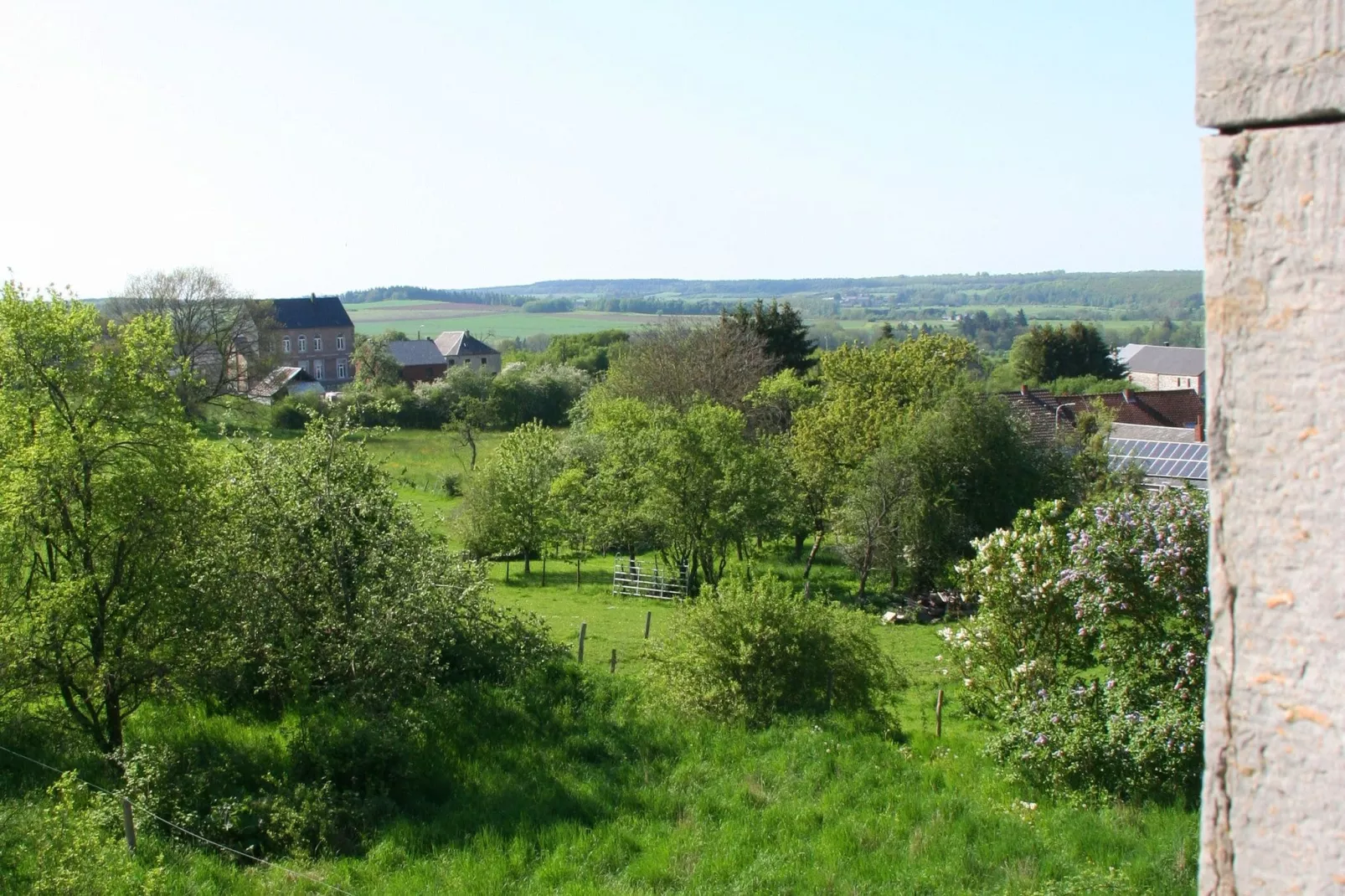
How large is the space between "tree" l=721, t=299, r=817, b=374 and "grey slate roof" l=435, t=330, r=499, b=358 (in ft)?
173

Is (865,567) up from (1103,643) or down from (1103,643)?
down

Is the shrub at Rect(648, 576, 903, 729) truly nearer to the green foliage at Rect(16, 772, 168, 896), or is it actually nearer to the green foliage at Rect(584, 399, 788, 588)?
the green foliage at Rect(16, 772, 168, 896)

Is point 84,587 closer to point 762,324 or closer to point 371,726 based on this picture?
point 371,726

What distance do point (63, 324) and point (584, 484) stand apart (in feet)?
77.8

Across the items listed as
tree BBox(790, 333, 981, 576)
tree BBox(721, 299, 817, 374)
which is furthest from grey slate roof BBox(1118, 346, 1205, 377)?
tree BBox(790, 333, 981, 576)

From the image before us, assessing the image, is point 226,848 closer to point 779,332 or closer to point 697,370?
point 697,370

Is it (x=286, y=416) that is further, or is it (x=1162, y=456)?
(x=286, y=416)

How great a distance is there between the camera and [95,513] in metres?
15.7

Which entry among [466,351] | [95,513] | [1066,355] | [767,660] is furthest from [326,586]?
[466,351]

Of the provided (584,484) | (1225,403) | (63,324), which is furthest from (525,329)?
(1225,403)

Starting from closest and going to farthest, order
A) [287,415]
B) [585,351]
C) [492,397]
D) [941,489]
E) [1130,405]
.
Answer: [941,489] → [1130,405] → [287,415] → [492,397] → [585,351]

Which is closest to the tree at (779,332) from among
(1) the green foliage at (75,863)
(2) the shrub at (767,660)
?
(2) the shrub at (767,660)

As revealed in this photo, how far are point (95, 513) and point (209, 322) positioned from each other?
51.4m

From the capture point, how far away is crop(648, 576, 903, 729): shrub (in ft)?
57.7
